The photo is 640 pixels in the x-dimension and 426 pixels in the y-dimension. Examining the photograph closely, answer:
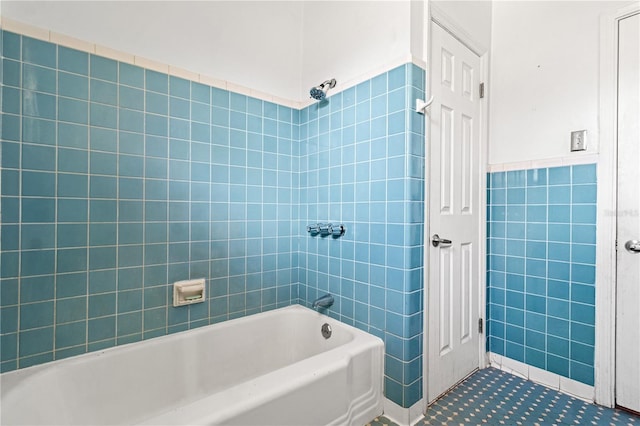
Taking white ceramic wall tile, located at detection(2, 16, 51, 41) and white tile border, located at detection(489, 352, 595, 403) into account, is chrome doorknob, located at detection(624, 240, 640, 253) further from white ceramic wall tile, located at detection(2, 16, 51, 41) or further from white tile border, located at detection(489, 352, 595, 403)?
white ceramic wall tile, located at detection(2, 16, 51, 41)

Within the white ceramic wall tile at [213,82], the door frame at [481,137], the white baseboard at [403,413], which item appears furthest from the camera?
the white ceramic wall tile at [213,82]

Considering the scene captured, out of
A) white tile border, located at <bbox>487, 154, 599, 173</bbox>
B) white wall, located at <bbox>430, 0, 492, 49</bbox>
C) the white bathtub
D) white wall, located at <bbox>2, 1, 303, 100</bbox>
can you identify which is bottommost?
the white bathtub

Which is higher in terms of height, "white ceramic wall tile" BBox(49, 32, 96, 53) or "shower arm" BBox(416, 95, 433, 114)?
"white ceramic wall tile" BBox(49, 32, 96, 53)

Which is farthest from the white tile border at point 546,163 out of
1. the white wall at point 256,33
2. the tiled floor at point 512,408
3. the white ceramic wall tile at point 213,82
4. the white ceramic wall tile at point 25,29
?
the white ceramic wall tile at point 25,29

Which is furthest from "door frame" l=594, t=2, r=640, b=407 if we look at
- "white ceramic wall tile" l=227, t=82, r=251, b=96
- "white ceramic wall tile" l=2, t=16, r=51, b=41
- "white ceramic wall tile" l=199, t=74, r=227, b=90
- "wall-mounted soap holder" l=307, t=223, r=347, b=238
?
"white ceramic wall tile" l=2, t=16, r=51, b=41

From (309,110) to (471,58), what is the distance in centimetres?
108

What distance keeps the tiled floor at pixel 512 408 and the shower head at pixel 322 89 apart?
183 cm

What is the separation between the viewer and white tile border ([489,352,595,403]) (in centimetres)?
158

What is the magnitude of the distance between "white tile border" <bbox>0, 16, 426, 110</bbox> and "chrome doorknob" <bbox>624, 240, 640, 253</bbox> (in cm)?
136

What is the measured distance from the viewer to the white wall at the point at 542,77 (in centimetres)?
158

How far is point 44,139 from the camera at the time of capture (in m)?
1.22

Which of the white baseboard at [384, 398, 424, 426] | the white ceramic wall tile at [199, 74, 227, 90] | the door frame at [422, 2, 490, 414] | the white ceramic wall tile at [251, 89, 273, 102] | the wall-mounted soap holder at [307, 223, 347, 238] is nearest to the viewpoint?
the white baseboard at [384, 398, 424, 426]

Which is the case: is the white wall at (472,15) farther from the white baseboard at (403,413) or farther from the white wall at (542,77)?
the white baseboard at (403,413)

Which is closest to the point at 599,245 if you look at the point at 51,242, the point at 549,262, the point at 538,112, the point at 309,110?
the point at 549,262
